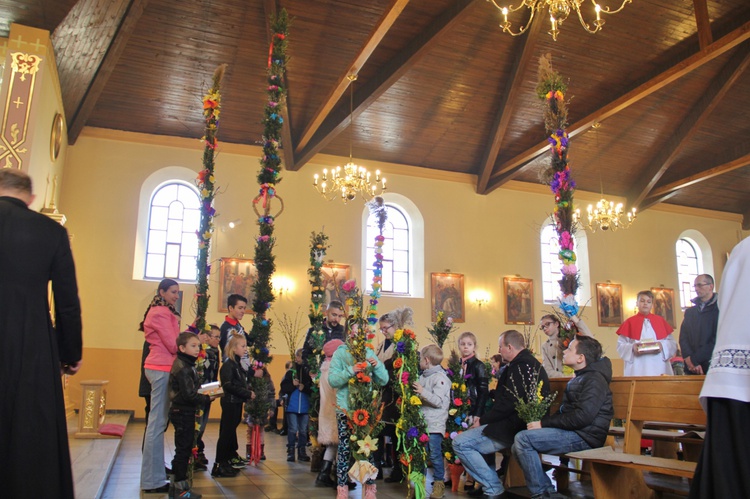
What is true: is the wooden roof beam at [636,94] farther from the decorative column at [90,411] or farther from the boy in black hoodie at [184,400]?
the decorative column at [90,411]

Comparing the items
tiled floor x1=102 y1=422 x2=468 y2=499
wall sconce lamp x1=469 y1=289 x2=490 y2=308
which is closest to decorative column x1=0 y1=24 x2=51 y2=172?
tiled floor x1=102 y1=422 x2=468 y2=499

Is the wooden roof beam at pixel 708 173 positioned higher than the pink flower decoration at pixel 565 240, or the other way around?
the wooden roof beam at pixel 708 173

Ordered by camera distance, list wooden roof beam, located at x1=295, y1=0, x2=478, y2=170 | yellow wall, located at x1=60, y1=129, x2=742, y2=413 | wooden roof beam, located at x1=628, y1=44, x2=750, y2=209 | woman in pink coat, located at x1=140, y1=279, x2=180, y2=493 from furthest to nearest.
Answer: wooden roof beam, located at x1=628, y1=44, x2=750, y2=209 < yellow wall, located at x1=60, y1=129, x2=742, y2=413 < wooden roof beam, located at x1=295, y1=0, x2=478, y2=170 < woman in pink coat, located at x1=140, y1=279, x2=180, y2=493

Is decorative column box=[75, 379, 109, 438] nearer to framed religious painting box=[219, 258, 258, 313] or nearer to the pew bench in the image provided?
framed religious painting box=[219, 258, 258, 313]

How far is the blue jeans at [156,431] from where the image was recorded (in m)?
4.71

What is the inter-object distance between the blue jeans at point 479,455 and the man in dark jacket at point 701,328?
3.14 metres

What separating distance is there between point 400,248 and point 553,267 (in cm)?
458

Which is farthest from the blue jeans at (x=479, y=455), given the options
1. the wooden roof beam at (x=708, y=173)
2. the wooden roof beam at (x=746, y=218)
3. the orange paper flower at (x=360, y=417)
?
the wooden roof beam at (x=746, y=218)

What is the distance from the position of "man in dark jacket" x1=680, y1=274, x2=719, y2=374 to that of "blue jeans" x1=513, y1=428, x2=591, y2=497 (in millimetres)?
2873

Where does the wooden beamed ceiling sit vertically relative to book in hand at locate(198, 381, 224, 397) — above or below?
above

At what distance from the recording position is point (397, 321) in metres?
6.11

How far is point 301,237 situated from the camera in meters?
14.1

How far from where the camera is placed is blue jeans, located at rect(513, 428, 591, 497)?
451cm

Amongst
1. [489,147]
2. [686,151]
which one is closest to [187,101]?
[489,147]
